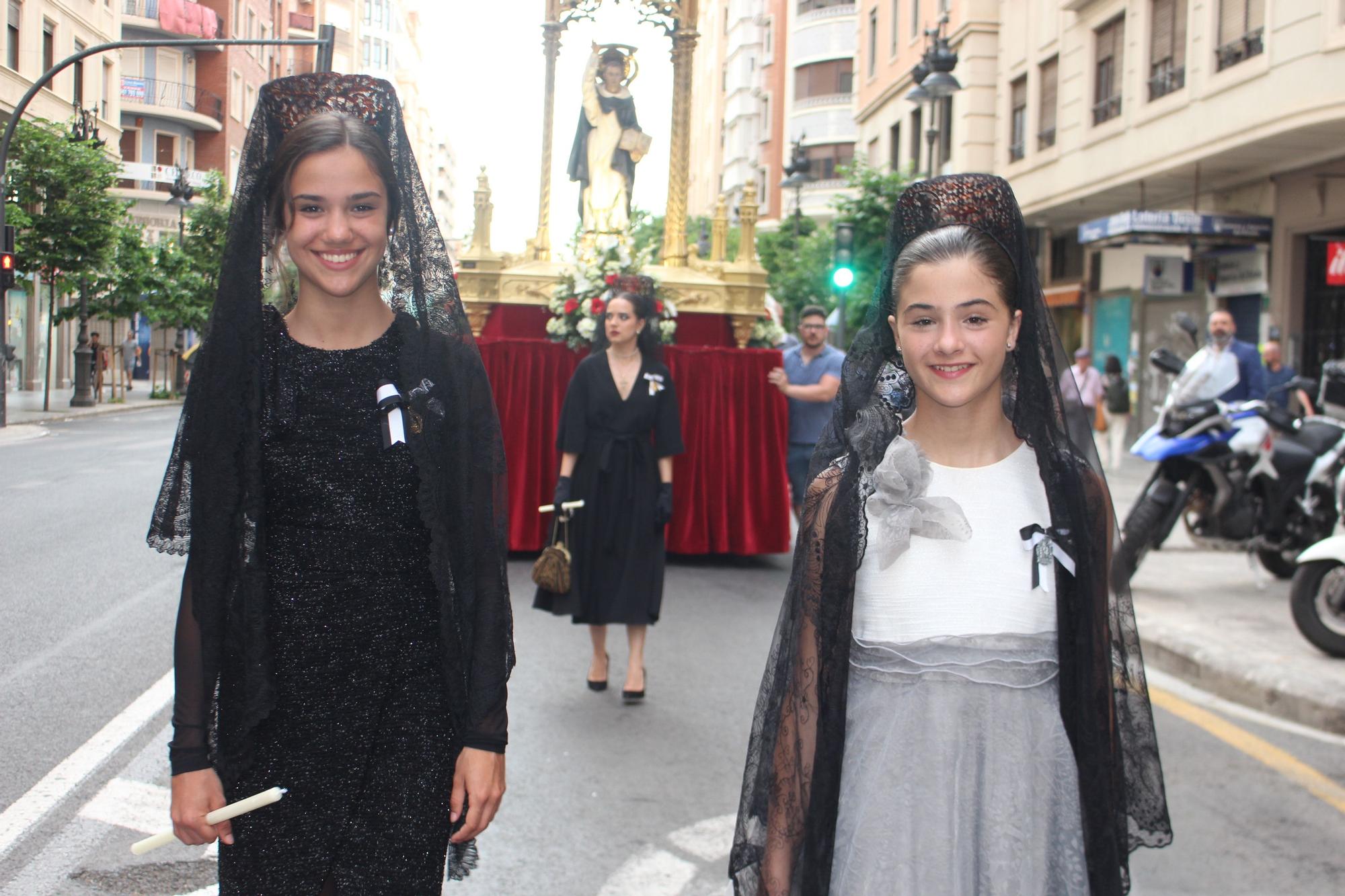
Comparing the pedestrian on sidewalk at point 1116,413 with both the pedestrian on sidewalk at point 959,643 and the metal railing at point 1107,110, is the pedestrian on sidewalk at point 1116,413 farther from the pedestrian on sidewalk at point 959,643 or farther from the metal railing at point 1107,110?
the pedestrian on sidewalk at point 959,643

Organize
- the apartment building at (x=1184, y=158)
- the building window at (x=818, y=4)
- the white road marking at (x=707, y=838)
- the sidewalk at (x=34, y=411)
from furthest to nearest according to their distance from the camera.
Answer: the building window at (x=818, y=4) → the apartment building at (x=1184, y=158) → the sidewalk at (x=34, y=411) → the white road marking at (x=707, y=838)

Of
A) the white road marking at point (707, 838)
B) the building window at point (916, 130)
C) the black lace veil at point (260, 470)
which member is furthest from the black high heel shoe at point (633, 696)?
the building window at point (916, 130)

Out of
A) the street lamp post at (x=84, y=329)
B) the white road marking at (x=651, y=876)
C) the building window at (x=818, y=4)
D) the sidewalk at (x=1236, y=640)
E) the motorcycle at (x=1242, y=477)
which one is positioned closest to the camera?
the white road marking at (x=651, y=876)

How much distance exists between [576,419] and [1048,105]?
66.3 feet

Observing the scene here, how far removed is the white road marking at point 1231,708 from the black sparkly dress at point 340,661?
420 cm

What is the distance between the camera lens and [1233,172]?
18766mm

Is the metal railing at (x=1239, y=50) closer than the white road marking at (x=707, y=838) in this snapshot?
No

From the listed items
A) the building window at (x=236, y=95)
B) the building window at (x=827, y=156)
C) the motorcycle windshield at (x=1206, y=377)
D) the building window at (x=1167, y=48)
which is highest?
the building window at (x=827, y=156)

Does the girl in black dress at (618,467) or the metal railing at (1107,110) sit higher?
the metal railing at (1107,110)

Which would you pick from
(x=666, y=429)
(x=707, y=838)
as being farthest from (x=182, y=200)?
(x=707, y=838)

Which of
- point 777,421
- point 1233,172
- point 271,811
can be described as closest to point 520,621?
point 777,421

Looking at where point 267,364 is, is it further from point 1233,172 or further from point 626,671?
point 1233,172

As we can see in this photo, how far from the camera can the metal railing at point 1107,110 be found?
21109 mm

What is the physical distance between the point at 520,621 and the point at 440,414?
5.61 m
